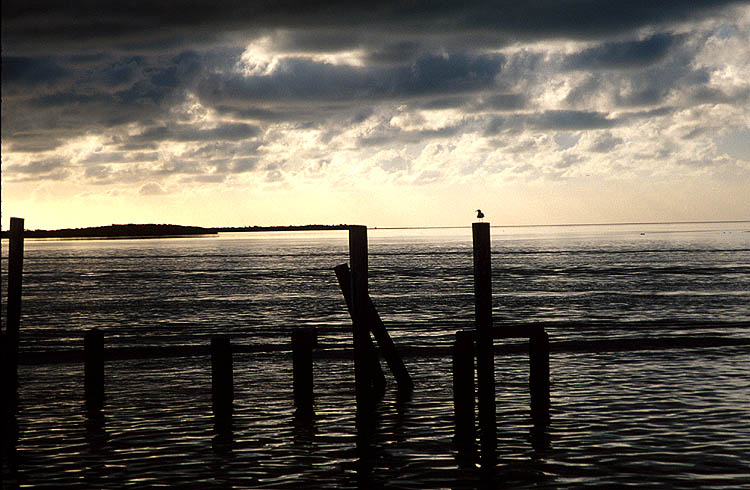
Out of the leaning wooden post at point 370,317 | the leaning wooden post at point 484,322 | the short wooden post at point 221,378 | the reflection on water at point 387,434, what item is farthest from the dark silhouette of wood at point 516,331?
the short wooden post at point 221,378

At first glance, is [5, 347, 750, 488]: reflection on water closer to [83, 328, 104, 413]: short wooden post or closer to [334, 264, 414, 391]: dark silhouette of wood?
[83, 328, 104, 413]: short wooden post

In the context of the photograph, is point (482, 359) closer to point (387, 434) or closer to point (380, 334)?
point (387, 434)

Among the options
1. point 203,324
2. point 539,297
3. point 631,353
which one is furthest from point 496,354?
point 539,297

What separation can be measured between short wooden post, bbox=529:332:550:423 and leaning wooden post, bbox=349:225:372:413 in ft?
9.83

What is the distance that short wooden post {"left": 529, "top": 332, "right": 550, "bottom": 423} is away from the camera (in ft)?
52.4

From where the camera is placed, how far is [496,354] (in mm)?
23547

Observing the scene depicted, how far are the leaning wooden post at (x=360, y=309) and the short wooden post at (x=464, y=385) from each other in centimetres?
213

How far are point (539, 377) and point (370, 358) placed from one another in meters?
3.49

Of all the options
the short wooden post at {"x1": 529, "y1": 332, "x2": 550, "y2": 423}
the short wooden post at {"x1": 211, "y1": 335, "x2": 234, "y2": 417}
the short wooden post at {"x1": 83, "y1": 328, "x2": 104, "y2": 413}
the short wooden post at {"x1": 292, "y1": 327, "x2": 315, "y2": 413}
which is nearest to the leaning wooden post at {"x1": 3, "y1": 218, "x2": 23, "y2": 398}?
the short wooden post at {"x1": 83, "y1": 328, "x2": 104, "y2": 413}

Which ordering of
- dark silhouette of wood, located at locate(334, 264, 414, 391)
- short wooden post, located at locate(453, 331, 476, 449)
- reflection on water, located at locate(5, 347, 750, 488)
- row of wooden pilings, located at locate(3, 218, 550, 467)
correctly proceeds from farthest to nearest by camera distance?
dark silhouette of wood, located at locate(334, 264, 414, 391), short wooden post, located at locate(453, 331, 476, 449), row of wooden pilings, located at locate(3, 218, 550, 467), reflection on water, located at locate(5, 347, 750, 488)

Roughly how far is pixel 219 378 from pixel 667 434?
26.1 ft

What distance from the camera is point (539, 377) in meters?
16.2

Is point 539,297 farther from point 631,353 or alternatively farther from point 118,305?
point 631,353

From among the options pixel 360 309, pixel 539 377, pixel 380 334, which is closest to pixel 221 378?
pixel 360 309
